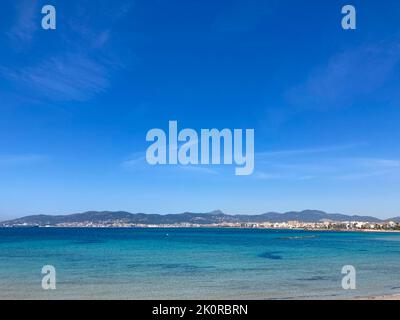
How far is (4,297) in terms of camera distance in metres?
23.4

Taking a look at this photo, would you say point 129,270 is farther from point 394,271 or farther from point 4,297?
point 394,271

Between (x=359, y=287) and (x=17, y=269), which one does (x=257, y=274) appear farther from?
(x=17, y=269)

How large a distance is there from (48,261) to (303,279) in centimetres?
2972

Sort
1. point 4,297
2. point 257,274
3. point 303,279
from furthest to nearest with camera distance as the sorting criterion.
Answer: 1. point 257,274
2. point 303,279
3. point 4,297

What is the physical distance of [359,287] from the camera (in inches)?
1062

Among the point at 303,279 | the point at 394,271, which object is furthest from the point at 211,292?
the point at 394,271

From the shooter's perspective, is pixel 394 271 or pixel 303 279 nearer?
pixel 303 279

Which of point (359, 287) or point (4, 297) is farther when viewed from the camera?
point (359, 287)
